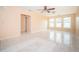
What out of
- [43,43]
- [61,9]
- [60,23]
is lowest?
[43,43]

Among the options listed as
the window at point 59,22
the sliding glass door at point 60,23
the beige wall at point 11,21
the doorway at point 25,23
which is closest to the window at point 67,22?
the sliding glass door at point 60,23

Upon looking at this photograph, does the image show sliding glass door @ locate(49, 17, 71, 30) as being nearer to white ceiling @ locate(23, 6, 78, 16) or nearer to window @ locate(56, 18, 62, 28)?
window @ locate(56, 18, 62, 28)

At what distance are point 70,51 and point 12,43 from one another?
51.5 inches

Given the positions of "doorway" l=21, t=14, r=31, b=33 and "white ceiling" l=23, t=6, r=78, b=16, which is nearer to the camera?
"white ceiling" l=23, t=6, r=78, b=16

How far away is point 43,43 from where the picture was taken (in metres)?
1.90

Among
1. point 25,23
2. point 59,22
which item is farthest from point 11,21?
point 59,22

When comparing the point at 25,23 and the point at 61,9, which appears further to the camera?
the point at 25,23

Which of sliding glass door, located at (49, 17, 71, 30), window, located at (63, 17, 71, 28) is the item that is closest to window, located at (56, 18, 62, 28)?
sliding glass door, located at (49, 17, 71, 30)

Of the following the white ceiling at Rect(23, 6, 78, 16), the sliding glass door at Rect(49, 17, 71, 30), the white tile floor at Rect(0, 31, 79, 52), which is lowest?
the white tile floor at Rect(0, 31, 79, 52)

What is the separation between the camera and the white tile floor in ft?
5.87

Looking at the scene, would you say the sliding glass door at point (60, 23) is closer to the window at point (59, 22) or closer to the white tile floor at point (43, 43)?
the window at point (59, 22)

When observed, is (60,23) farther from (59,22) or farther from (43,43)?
(43,43)

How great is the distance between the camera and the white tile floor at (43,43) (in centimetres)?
179
